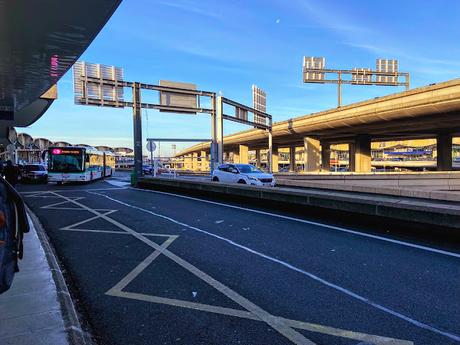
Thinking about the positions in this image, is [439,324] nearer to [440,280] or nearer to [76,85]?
[440,280]

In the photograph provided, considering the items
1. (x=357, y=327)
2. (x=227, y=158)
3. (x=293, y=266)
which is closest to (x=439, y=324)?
(x=357, y=327)

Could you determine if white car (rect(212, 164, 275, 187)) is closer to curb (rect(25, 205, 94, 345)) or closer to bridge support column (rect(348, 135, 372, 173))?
curb (rect(25, 205, 94, 345))

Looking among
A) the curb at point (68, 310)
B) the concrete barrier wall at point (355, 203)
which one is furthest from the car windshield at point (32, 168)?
the curb at point (68, 310)

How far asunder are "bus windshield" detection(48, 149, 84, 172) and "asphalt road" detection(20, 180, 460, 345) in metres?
20.7

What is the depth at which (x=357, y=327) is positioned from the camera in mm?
3814

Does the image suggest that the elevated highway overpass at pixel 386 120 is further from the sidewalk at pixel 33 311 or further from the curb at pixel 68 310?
the sidewalk at pixel 33 311

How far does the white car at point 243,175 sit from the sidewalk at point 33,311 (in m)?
16.3

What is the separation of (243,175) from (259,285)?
16931 millimetres

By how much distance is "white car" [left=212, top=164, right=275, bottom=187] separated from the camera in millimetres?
21375

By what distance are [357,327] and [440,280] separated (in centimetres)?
217

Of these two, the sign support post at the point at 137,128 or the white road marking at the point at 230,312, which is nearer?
the white road marking at the point at 230,312

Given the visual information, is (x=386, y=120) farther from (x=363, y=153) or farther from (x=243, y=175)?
(x=243, y=175)

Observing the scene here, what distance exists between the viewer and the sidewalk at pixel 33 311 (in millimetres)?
3388

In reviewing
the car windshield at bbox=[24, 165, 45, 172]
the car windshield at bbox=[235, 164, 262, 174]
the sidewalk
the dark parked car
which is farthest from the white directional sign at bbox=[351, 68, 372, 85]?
the sidewalk
